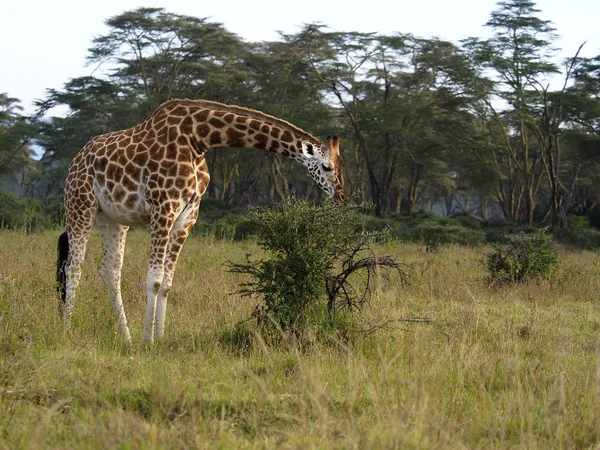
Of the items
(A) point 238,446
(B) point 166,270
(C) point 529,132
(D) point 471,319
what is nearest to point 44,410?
(A) point 238,446

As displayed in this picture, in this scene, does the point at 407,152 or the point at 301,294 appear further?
the point at 407,152

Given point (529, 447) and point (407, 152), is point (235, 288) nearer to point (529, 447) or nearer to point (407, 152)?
point (529, 447)

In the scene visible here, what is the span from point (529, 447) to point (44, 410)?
2511 millimetres

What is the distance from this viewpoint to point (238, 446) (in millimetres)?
3779

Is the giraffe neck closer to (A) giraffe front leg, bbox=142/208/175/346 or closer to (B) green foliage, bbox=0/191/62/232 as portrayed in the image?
(A) giraffe front leg, bbox=142/208/175/346

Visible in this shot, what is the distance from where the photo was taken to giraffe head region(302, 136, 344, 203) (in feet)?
20.4

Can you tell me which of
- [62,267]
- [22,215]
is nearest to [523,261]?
[62,267]

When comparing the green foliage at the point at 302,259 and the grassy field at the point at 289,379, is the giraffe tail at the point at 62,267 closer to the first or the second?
the grassy field at the point at 289,379

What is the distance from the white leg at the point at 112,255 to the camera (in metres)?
6.60

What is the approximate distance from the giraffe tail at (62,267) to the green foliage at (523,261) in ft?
18.4

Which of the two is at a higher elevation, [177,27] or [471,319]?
[177,27]

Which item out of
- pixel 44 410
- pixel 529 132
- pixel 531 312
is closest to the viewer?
pixel 44 410

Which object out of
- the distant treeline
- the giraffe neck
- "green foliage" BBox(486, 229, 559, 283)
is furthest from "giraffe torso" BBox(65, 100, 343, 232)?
the distant treeline

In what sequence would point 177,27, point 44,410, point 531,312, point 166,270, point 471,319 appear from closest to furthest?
point 44,410 → point 166,270 → point 471,319 → point 531,312 → point 177,27
